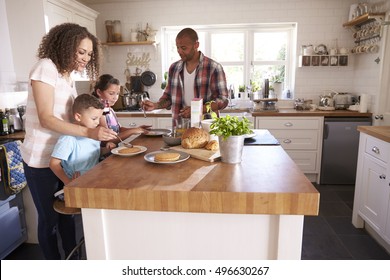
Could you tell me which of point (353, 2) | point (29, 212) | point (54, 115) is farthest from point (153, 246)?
point (353, 2)

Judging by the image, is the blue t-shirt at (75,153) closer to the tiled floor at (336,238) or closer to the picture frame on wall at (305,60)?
the tiled floor at (336,238)

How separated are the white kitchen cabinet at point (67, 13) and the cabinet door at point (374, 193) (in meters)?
3.12

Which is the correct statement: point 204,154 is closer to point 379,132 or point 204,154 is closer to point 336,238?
point 379,132

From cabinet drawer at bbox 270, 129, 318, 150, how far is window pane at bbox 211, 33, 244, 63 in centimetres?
134

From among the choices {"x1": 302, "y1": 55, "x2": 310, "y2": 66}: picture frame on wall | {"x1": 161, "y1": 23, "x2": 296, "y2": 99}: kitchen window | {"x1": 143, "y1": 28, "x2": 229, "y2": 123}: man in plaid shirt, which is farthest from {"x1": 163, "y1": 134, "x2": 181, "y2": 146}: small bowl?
{"x1": 302, "y1": 55, "x2": 310, "y2": 66}: picture frame on wall

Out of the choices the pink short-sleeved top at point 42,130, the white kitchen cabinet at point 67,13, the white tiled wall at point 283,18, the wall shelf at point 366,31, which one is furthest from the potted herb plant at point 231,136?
the white tiled wall at point 283,18

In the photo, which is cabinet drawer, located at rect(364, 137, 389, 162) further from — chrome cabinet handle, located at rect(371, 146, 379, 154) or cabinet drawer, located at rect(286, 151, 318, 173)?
cabinet drawer, located at rect(286, 151, 318, 173)

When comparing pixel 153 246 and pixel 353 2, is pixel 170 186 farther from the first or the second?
pixel 353 2


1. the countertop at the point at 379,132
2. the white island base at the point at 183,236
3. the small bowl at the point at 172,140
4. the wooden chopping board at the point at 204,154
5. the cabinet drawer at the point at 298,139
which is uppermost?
the small bowl at the point at 172,140

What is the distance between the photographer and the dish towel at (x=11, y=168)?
198 cm

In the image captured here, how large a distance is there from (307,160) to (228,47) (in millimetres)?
1932

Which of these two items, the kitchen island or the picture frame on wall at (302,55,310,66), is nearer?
the kitchen island

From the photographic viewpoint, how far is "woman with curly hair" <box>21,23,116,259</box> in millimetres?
1404

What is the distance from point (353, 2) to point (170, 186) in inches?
157
